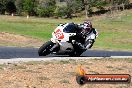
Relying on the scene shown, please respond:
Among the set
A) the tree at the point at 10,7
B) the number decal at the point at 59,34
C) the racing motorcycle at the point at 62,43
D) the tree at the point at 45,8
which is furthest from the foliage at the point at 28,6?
the number decal at the point at 59,34

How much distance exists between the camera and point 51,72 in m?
16.1

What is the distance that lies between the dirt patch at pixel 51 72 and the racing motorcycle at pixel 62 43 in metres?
2.44

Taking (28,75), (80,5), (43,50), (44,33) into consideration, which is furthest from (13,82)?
(80,5)

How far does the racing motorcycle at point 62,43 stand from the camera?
21734 mm

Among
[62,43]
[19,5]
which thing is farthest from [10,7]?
[62,43]

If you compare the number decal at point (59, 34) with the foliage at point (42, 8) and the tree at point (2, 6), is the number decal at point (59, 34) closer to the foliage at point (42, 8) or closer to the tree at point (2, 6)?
the foliage at point (42, 8)

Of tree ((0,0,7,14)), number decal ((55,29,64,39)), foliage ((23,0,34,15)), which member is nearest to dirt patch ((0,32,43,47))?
number decal ((55,29,64,39))

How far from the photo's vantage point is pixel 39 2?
107312mm

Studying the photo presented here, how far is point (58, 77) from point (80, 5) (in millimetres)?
97782

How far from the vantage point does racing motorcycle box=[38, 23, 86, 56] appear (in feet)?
71.3

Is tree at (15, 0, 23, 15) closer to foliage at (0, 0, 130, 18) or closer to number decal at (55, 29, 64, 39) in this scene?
foliage at (0, 0, 130, 18)

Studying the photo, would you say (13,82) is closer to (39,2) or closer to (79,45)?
(79,45)

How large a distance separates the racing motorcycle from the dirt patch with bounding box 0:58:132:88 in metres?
2.44

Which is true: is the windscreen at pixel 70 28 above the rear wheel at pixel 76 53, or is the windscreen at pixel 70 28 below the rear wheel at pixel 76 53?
above
